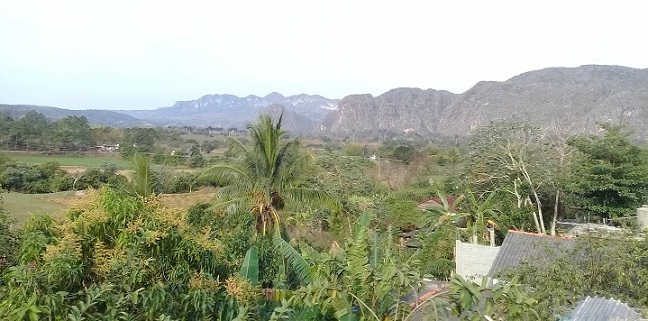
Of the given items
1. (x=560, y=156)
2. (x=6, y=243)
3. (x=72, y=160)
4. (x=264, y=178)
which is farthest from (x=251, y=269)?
(x=72, y=160)

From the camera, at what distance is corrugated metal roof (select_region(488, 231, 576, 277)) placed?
1021cm

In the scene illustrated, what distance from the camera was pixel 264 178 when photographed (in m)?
11.0

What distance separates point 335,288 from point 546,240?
7963mm

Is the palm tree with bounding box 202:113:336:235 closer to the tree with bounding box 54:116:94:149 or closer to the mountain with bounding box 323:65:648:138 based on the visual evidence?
the mountain with bounding box 323:65:648:138

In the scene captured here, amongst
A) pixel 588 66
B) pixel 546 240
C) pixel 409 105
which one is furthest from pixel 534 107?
pixel 546 240

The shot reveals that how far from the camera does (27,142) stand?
48.4 metres

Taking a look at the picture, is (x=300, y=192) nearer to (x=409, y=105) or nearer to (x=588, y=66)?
(x=588, y=66)

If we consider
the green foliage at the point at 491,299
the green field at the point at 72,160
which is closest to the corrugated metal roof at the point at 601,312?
the green foliage at the point at 491,299

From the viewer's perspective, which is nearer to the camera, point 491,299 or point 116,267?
point 491,299

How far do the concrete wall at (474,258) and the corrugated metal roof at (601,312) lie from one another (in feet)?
19.3

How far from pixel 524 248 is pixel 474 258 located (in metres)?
1.89

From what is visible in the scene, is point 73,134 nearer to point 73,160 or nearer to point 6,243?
point 73,160

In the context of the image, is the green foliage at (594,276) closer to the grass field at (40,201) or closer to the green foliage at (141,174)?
the green foliage at (141,174)

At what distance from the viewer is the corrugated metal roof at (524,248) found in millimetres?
10211
